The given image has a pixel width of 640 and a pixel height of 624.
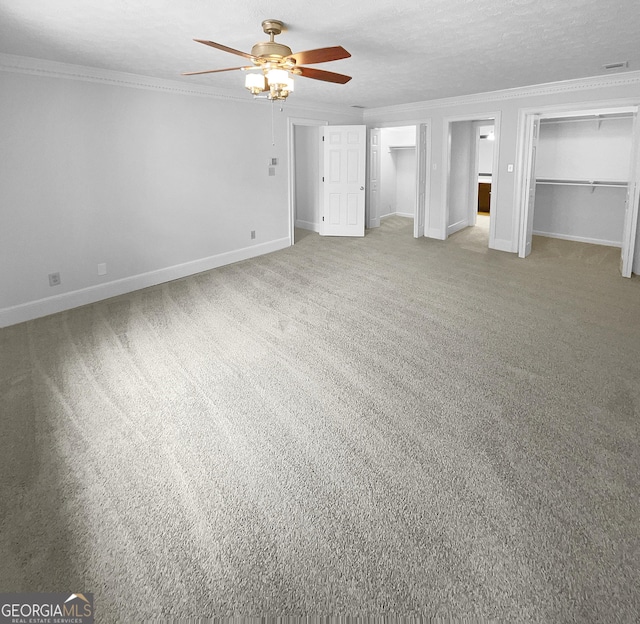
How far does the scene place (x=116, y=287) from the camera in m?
5.09

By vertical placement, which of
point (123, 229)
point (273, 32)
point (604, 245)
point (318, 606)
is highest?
point (273, 32)

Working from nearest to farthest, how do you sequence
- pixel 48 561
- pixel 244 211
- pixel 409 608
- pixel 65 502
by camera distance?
pixel 409 608 < pixel 48 561 < pixel 65 502 < pixel 244 211

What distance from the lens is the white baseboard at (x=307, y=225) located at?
28.3 ft

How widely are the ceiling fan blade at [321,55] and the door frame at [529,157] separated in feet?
14.3

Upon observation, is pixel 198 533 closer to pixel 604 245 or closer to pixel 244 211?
pixel 244 211

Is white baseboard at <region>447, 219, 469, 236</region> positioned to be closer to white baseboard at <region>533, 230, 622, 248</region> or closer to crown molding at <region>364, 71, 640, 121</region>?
white baseboard at <region>533, 230, 622, 248</region>

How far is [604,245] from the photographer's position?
711 cm

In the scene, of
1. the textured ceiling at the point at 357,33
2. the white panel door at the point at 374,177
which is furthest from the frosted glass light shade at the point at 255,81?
the white panel door at the point at 374,177

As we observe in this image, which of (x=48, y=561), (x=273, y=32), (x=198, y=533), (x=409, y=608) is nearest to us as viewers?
(x=409, y=608)

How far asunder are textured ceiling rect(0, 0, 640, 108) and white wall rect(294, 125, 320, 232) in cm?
345

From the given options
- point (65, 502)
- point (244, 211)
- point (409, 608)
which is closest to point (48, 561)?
point (65, 502)

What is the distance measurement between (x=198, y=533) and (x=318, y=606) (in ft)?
2.04

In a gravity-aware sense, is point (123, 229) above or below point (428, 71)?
below

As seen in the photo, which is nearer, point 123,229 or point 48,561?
point 48,561
